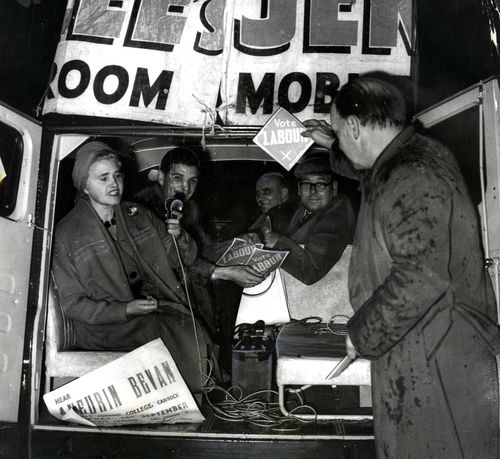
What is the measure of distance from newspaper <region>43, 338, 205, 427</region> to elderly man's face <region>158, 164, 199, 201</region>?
0.94 meters

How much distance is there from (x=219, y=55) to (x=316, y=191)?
0.97m

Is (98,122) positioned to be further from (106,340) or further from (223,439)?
(223,439)

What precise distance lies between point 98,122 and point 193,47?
0.66m

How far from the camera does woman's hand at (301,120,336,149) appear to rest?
278 centimetres

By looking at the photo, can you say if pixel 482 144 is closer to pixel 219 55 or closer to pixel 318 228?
pixel 318 228

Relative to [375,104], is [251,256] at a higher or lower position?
lower

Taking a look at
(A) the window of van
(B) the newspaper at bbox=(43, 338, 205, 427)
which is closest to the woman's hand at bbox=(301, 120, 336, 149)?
(B) the newspaper at bbox=(43, 338, 205, 427)

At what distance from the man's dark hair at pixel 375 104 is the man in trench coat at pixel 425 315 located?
9 centimetres

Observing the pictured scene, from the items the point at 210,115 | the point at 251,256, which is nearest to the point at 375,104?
the point at 210,115

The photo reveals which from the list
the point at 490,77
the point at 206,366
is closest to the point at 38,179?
the point at 206,366

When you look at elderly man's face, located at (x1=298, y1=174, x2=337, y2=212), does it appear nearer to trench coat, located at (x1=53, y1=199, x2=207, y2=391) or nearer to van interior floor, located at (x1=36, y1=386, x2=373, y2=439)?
trench coat, located at (x1=53, y1=199, x2=207, y2=391)

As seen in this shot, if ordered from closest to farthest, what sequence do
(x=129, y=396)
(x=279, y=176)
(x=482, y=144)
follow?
(x=482, y=144), (x=129, y=396), (x=279, y=176)

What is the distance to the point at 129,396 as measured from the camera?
2715mm

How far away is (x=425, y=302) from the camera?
5.77 ft
